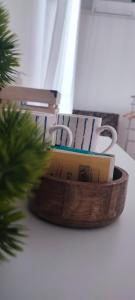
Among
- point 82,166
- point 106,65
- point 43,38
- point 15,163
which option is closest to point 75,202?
point 82,166

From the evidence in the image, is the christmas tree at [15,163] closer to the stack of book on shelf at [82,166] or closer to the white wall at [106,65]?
the stack of book on shelf at [82,166]

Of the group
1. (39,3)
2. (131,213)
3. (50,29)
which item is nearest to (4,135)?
(131,213)

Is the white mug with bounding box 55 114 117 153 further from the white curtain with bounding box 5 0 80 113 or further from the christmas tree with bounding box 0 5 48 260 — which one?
the white curtain with bounding box 5 0 80 113

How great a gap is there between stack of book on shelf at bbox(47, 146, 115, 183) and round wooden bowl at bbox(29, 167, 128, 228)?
3 cm

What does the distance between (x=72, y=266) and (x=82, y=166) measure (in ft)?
0.54

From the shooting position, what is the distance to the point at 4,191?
0.47 ft

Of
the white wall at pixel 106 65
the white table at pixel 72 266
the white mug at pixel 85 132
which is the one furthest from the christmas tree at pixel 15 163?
the white wall at pixel 106 65

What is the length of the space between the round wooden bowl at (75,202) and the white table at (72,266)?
2 cm

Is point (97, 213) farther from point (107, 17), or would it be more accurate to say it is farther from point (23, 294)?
point (107, 17)

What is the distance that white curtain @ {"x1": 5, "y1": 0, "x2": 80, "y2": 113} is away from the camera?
1.51 metres

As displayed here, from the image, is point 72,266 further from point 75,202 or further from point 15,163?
point 15,163

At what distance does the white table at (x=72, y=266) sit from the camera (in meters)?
0.31

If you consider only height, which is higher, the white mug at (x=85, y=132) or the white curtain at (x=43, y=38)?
the white curtain at (x=43, y=38)

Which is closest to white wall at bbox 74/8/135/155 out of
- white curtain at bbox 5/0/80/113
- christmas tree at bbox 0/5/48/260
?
white curtain at bbox 5/0/80/113
